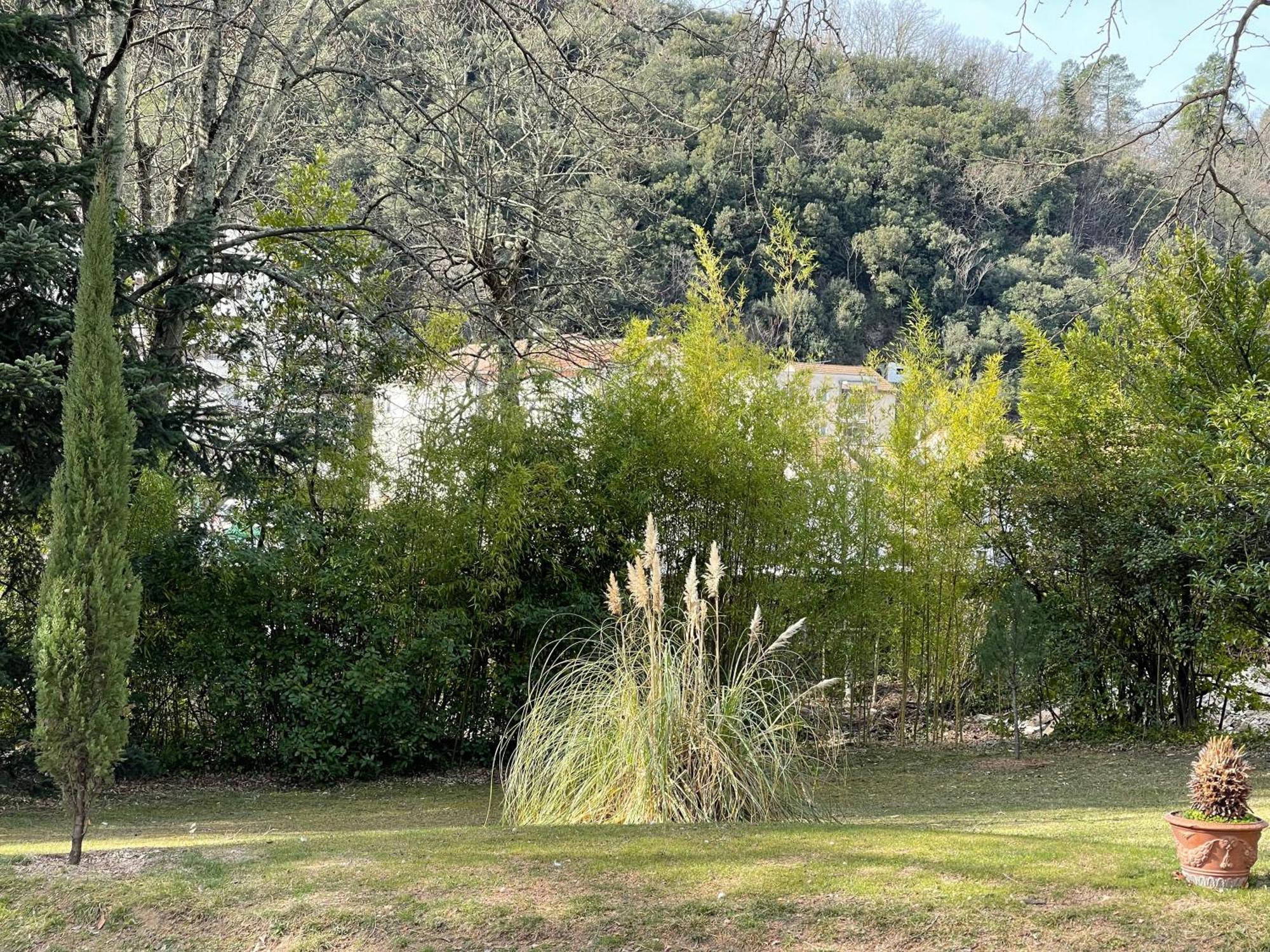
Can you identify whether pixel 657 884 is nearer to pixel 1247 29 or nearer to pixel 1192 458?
pixel 1247 29

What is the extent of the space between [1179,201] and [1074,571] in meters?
5.76

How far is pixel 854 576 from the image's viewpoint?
938 centimetres

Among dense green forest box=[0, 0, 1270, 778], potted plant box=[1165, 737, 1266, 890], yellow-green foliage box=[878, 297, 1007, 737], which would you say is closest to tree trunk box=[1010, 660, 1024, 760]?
dense green forest box=[0, 0, 1270, 778]

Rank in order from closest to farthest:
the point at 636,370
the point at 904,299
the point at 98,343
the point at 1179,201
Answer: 1. the point at 98,343
2. the point at 1179,201
3. the point at 636,370
4. the point at 904,299

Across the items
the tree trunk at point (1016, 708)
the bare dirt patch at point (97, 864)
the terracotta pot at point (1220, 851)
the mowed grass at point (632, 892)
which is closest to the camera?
the mowed grass at point (632, 892)

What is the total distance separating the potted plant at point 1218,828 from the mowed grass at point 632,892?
0.24ft

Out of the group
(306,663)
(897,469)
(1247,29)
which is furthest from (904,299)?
(1247,29)

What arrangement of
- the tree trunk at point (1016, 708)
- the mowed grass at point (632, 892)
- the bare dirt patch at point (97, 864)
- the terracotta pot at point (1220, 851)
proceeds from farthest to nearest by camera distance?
1. the tree trunk at point (1016, 708)
2. the bare dirt patch at point (97, 864)
3. the terracotta pot at point (1220, 851)
4. the mowed grass at point (632, 892)

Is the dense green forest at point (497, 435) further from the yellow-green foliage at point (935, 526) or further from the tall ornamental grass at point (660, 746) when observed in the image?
the tall ornamental grass at point (660, 746)

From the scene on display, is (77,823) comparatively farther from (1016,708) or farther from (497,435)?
(1016,708)

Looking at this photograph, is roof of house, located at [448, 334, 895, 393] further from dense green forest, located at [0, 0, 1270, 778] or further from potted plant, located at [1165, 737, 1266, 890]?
potted plant, located at [1165, 737, 1266, 890]

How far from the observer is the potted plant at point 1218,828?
3295 millimetres

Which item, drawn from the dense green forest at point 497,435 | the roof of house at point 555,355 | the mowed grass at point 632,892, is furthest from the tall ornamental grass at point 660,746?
the roof of house at point 555,355

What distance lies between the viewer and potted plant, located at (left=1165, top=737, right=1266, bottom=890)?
329 centimetres
